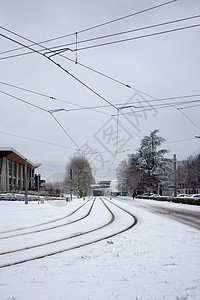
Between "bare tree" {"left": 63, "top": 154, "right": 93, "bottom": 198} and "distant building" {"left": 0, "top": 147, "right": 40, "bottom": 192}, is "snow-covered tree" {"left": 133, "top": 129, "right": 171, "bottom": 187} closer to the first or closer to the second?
"bare tree" {"left": 63, "top": 154, "right": 93, "bottom": 198}

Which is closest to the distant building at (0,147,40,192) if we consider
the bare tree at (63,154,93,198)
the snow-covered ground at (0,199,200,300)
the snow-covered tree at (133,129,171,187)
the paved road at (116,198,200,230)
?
the bare tree at (63,154,93,198)

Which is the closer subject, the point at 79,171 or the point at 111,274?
the point at 111,274

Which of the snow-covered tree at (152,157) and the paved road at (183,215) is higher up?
the snow-covered tree at (152,157)

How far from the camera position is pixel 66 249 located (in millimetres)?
7641

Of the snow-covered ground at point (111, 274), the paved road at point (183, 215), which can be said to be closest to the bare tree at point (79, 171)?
the paved road at point (183, 215)

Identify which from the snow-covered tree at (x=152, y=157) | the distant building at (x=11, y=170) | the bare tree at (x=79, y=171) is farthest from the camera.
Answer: the distant building at (x=11, y=170)

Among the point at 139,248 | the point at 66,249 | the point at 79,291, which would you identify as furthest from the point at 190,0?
the point at 79,291

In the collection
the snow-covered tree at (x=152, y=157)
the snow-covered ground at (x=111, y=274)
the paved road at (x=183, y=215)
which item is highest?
the snow-covered tree at (x=152, y=157)

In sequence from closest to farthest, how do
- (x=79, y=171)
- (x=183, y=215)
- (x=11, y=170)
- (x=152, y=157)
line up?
(x=183, y=215), (x=152, y=157), (x=79, y=171), (x=11, y=170)

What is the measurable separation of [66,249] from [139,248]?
1.96m

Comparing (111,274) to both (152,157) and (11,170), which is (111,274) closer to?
(152,157)

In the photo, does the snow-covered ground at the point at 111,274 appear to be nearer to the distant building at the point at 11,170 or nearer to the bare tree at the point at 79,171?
the bare tree at the point at 79,171

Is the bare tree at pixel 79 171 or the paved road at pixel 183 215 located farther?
the bare tree at pixel 79 171

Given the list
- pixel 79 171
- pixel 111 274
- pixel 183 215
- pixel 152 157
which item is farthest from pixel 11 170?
pixel 111 274
